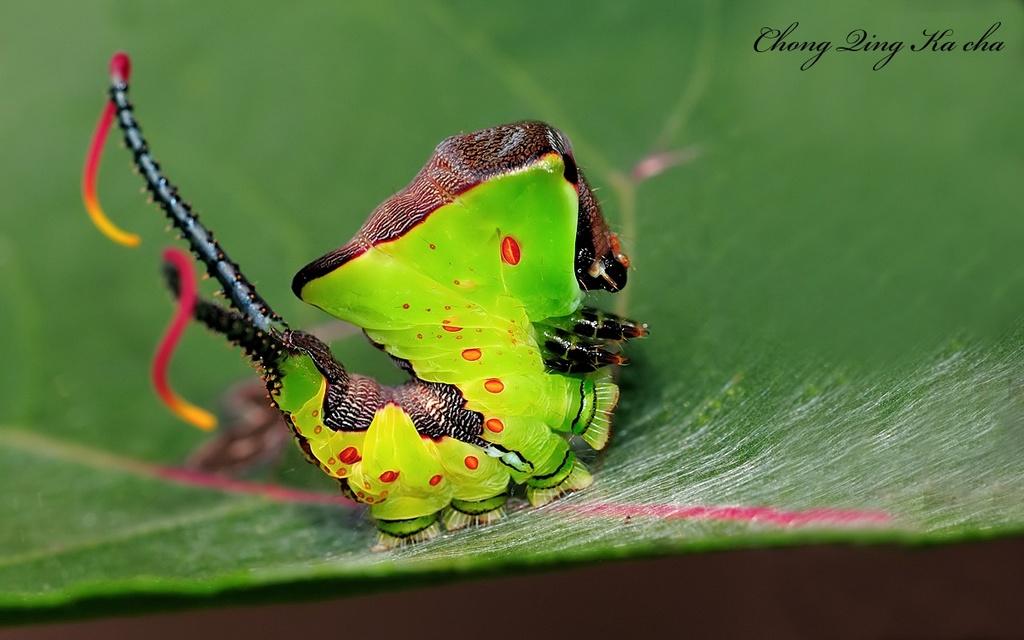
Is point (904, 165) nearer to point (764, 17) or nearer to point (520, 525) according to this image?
point (764, 17)

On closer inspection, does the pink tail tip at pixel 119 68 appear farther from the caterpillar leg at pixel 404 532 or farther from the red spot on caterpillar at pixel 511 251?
the caterpillar leg at pixel 404 532

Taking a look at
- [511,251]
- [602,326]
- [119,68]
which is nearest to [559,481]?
[602,326]

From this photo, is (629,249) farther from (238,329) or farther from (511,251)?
Result: (238,329)

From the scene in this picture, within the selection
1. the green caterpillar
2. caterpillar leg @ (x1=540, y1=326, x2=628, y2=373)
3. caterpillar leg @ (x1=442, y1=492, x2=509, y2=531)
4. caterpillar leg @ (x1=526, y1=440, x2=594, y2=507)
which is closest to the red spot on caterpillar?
the green caterpillar

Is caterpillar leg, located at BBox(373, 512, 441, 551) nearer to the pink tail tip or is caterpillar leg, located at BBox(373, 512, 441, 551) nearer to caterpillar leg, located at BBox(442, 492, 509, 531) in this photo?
caterpillar leg, located at BBox(442, 492, 509, 531)

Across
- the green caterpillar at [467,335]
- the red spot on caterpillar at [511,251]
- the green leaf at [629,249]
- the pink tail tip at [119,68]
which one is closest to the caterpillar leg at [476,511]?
the green caterpillar at [467,335]

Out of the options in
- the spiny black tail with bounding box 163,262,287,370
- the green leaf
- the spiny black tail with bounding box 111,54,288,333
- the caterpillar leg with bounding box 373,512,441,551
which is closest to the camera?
the green leaf
